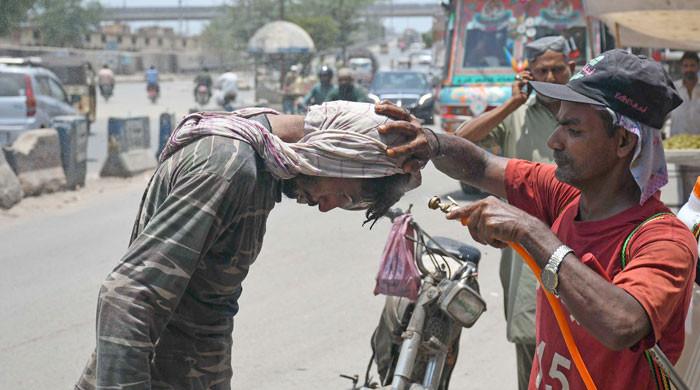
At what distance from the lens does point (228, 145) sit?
2312 mm

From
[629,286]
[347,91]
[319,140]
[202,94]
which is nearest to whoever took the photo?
[629,286]

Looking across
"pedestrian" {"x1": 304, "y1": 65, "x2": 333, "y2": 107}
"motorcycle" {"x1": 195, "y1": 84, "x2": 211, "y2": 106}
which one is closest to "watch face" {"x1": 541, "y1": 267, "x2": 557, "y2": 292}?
"pedestrian" {"x1": 304, "y1": 65, "x2": 333, "y2": 107}

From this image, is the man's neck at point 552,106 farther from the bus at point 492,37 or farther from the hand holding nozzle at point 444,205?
the bus at point 492,37

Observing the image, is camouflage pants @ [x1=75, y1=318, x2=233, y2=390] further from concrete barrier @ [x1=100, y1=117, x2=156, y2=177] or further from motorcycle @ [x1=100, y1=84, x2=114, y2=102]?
motorcycle @ [x1=100, y1=84, x2=114, y2=102]

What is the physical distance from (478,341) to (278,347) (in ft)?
4.43

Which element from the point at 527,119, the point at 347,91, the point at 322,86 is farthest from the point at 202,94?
the point at 527,119

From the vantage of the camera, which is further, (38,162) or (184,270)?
(38,162)

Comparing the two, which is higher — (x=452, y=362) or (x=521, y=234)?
(x=521, y=234)

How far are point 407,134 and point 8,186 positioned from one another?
29.7ft

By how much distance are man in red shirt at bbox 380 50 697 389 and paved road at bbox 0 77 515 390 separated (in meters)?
3.22

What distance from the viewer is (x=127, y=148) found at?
1408 cm

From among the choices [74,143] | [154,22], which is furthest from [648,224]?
[154,22]

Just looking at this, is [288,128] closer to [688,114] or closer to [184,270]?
[184,270]

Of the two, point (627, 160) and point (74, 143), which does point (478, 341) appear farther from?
point (74, 143)
